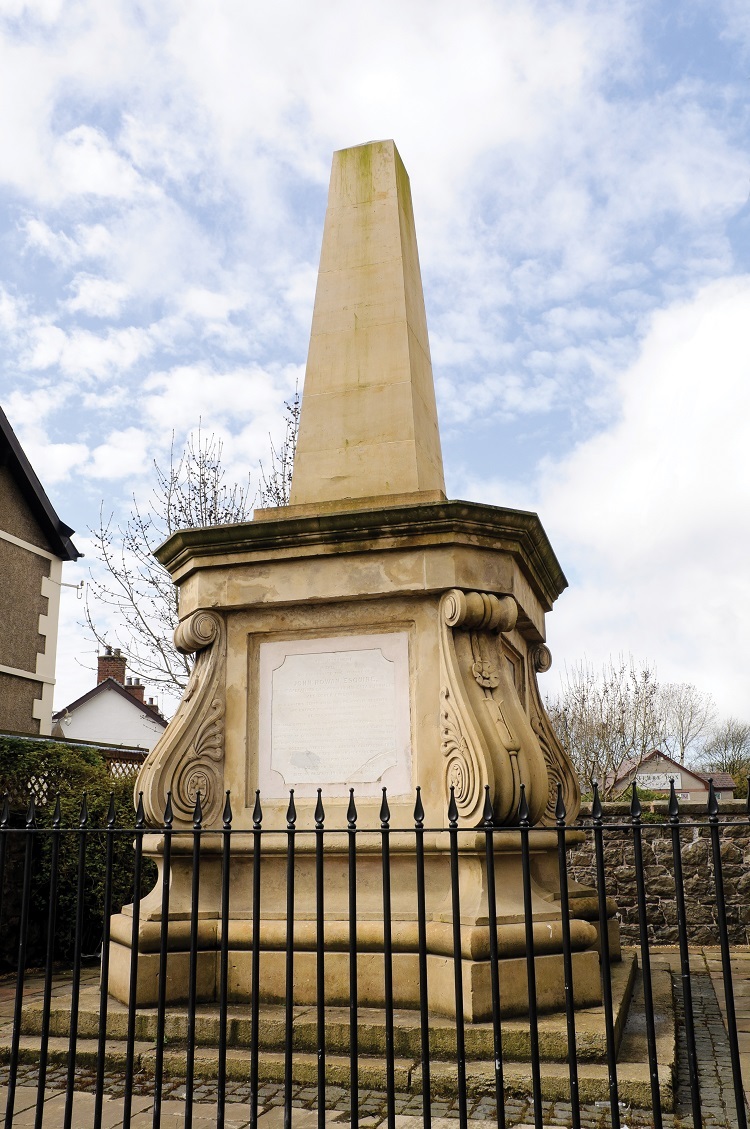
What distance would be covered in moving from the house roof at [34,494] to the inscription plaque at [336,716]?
622 inches

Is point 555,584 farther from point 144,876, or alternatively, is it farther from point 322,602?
point 144,876

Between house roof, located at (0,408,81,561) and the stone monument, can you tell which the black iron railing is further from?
house roof, located at (0,408,81,561)

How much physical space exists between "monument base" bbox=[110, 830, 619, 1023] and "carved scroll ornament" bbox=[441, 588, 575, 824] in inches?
9.6

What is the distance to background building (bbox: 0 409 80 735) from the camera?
61.9ft

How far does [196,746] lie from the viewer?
543 cm

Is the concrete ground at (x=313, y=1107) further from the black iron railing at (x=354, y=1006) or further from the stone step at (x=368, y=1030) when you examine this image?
the stone step at (x=368, y=1030)

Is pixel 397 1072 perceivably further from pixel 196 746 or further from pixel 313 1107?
pixel 196 746

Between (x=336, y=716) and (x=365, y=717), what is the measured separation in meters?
0.18

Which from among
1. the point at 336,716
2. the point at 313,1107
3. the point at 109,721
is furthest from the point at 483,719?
the point at 109,721

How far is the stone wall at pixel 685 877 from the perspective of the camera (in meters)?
10.2

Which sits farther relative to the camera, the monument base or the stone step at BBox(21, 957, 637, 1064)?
the monument base

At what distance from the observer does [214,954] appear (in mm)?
5027

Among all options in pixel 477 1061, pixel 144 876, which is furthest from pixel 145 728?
pixel 477 1061

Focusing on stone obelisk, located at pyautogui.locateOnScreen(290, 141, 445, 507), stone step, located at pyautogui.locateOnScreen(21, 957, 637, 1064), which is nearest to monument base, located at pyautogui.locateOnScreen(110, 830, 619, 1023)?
stone step, located at pyautogui.locateOnScreen(21, 957, 637, 1064)
